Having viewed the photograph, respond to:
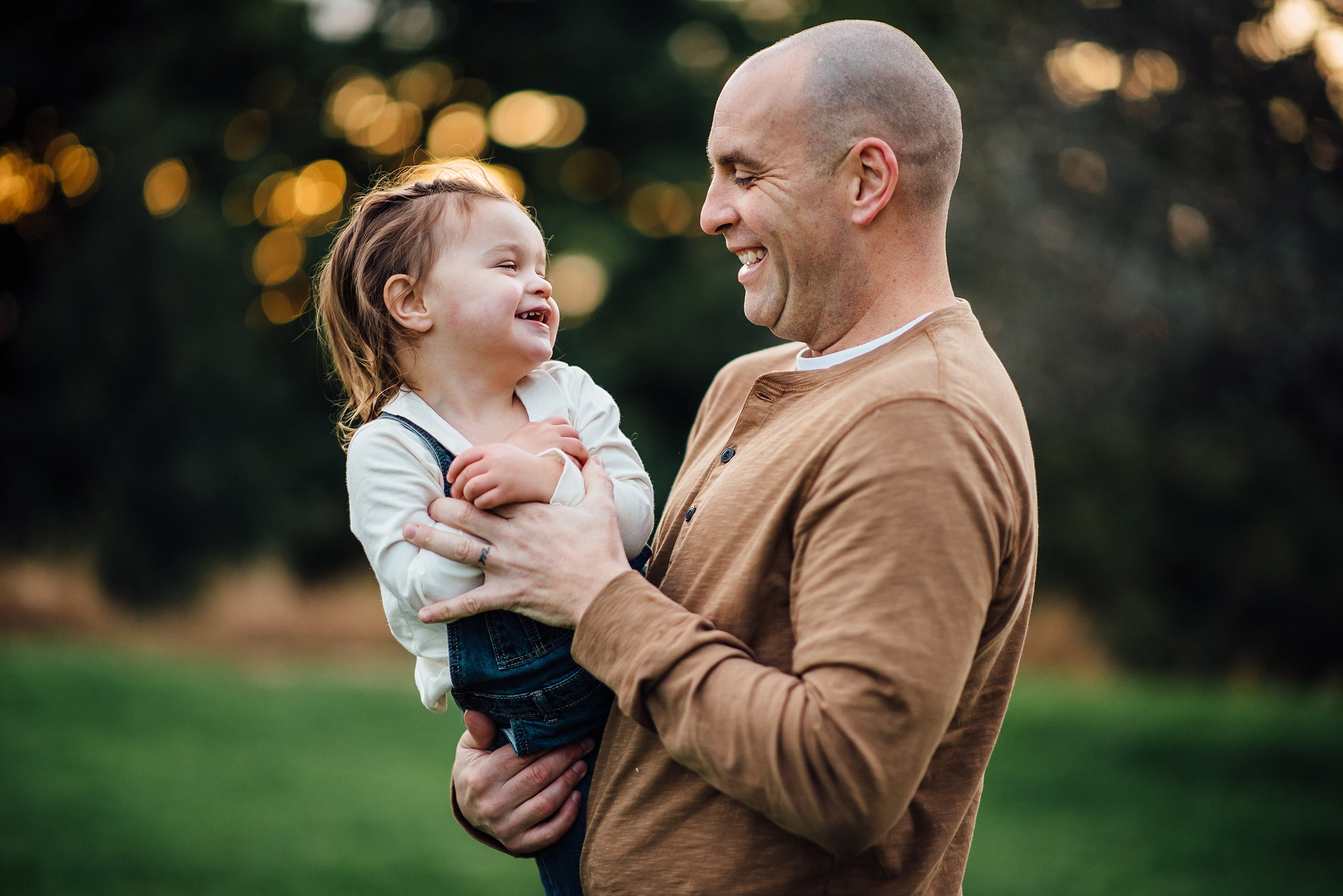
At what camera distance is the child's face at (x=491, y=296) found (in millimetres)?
2188

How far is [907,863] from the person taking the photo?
174 centimetres

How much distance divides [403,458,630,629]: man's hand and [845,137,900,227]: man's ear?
0.67 metres

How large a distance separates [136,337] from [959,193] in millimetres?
8855

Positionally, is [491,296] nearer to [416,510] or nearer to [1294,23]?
[416,510]

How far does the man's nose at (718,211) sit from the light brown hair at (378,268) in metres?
0.47

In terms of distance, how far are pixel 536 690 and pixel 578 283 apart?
45.2 feet

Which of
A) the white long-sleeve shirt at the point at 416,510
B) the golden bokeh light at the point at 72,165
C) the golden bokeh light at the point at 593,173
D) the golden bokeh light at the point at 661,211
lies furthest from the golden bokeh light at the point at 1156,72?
the golden bokeh light at the point at 72,165

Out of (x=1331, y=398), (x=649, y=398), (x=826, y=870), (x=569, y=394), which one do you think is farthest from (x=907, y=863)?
(x=649, y=398)

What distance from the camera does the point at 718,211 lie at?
206 centimetres

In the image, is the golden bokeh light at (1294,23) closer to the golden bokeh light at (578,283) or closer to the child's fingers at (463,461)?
the child's fingers at (463,461)

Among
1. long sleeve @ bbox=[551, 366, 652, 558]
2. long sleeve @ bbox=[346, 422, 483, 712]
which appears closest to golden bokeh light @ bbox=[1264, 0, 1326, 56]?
long sleeve @ bbox=[551, 366, 652, 558]

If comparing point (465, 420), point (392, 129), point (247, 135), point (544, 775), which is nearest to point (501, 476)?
point (465, 420)

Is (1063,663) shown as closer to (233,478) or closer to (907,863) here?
(233,478)

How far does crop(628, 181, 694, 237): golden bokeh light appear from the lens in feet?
53.6
